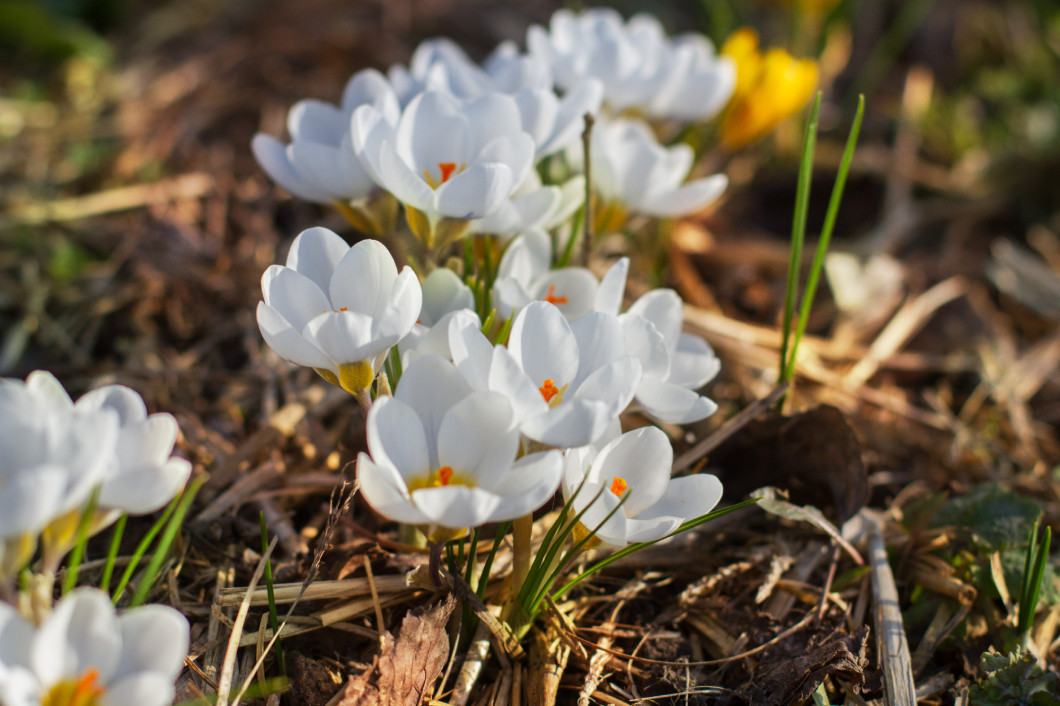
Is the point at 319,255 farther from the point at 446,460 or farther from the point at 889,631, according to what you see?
the point at 889,631

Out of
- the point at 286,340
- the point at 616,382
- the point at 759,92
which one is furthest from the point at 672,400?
the point at 759,92

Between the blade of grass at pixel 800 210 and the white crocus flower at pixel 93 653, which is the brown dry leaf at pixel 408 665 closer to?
the white crocus flower at pixel 93 653

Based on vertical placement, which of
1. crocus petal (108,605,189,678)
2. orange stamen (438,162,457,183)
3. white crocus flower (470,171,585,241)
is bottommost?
crocus petal (108,605,189,678)

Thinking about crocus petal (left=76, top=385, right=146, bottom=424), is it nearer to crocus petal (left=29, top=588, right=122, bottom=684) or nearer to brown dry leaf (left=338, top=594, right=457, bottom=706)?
crocus petal (left=29, top=588, right=122, bottom=684)

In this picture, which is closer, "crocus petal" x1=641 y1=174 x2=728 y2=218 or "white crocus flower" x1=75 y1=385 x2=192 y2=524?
"white crocus flower" x1=75 y1=385 x2=192 y2=524

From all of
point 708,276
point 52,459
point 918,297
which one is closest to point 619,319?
point 52,459

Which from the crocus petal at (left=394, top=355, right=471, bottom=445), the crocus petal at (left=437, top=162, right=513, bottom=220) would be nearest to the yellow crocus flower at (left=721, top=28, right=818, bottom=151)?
the crocus petal at (left=437, top=162, right=513, bottom=220)

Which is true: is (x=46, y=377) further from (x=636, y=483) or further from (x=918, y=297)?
(x=918, y=297)
